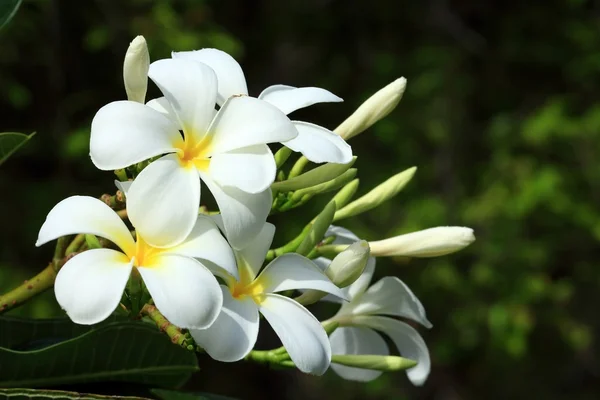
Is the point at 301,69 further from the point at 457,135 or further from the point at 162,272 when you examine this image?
the point at 162,272

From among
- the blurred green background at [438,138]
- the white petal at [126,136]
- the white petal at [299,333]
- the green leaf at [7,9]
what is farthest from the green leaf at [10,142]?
the blurred green background at [438,138]

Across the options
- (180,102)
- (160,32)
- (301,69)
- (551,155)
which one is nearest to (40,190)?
(160,32)

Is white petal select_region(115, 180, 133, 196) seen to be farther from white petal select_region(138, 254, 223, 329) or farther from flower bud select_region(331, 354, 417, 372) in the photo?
flower bud select_region(331, 354, 417, 372)

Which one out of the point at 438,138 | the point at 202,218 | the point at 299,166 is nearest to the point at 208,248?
the point at 202,218

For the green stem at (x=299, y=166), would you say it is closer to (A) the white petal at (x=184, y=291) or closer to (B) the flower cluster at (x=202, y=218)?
(B) the flower cluster at (x=202, y=218)

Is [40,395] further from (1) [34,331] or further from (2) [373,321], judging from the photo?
(2) [373,321]

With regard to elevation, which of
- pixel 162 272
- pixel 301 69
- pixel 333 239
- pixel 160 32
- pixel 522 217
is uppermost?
pixel 162 272

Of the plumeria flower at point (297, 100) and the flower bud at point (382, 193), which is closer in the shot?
the plumeria flower at point (297, 100)
